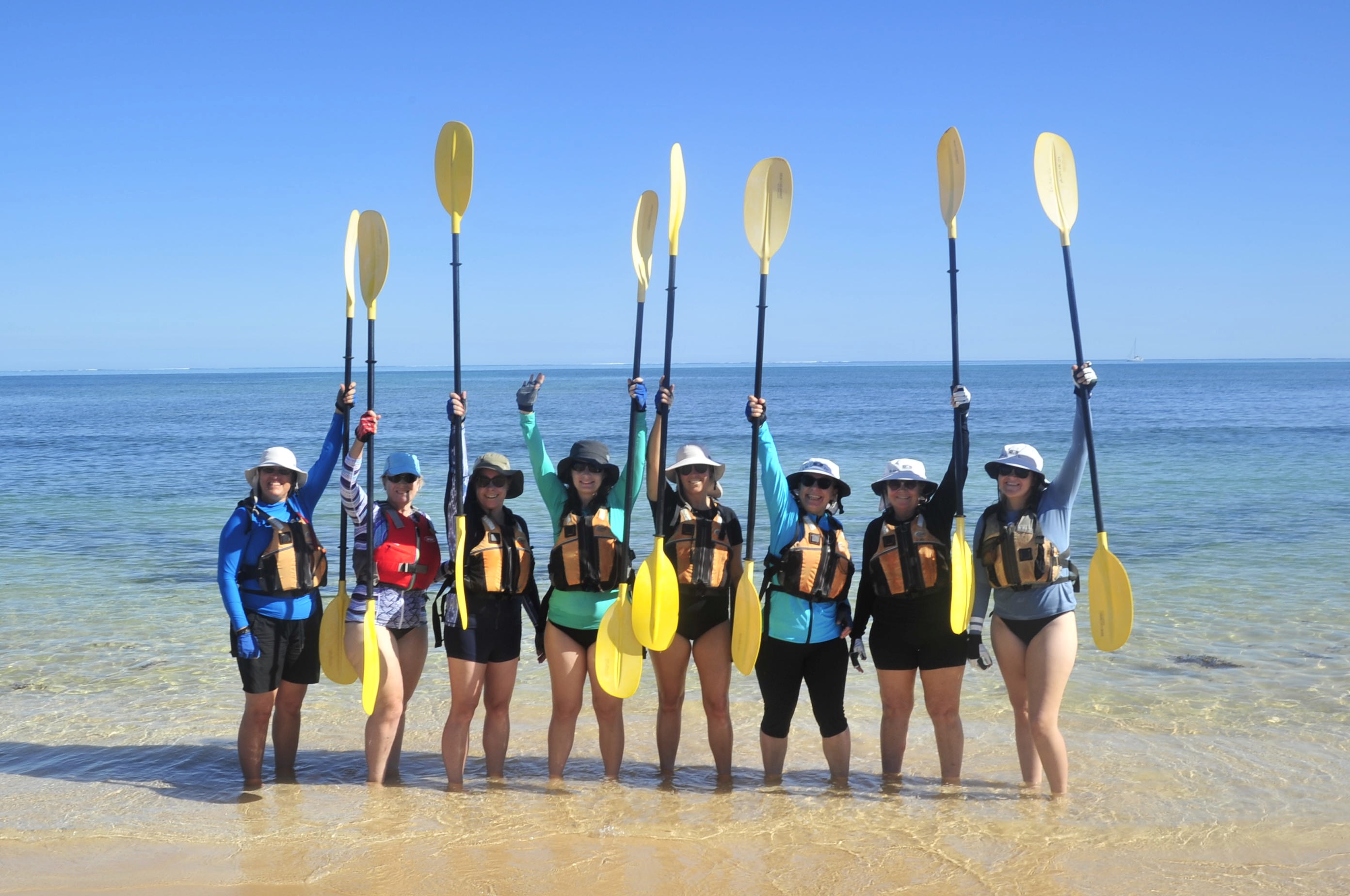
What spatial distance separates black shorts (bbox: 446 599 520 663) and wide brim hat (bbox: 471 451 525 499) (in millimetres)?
460

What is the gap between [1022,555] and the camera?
4.07m

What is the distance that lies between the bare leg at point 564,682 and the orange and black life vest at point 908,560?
127cm

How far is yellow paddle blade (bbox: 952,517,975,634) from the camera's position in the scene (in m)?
4.11

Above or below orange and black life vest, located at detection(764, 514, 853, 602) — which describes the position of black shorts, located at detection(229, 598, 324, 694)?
below

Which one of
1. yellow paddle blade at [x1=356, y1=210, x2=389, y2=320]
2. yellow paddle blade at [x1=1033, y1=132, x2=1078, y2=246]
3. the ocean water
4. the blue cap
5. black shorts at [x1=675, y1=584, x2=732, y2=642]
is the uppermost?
yellow paddle blade at [x1=1033, y1=132, x2=1078, y2=246]

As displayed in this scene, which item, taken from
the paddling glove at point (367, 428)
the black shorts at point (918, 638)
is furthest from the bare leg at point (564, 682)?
the black shorts at point (918, 638)

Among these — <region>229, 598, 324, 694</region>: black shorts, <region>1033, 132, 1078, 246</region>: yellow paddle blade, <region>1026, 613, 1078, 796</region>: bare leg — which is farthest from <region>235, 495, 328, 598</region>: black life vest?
<region>1033, 132, 1078, 246</region>: yellow paddle blade

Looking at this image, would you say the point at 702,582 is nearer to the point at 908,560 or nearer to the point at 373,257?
the point at 908,560

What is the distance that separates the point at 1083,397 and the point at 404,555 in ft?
9.45

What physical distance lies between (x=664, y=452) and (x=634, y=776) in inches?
58.9

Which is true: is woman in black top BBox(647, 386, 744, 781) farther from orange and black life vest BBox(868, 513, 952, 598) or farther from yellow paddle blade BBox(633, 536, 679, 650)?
orange and black life vest BBox(868, 513, 952, 598)

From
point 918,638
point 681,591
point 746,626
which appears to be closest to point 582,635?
point 681,591

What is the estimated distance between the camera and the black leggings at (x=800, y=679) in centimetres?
423

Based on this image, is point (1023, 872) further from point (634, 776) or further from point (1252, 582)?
point (1252, 582)
